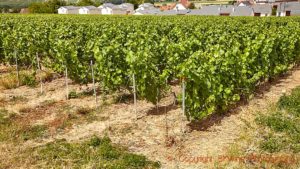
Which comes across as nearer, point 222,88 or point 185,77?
point 185,77

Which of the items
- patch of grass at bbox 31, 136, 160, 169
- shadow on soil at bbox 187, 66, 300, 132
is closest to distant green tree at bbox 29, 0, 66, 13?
shadow on soil at bbox 187, 66, 300, 132

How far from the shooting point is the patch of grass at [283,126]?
6.59 m

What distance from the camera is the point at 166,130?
745cm

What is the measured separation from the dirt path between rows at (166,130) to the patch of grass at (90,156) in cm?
31

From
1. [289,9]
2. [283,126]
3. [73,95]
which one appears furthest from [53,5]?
[283,126]

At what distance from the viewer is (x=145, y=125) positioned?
7.94 metres

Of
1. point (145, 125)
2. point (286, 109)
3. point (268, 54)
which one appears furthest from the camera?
point (268, 54)

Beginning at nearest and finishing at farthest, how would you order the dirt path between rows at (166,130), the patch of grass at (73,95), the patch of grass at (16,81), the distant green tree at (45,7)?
the dirt path between rows at (166,130) < the patch of grass at (73,95) < the patch of grass at (16,81) < the distant green tree at (45,7)

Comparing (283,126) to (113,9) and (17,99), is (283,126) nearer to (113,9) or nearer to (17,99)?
(17,99)

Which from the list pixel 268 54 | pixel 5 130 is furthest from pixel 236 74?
pixel 5 130

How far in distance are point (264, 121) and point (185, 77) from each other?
2.01 metres

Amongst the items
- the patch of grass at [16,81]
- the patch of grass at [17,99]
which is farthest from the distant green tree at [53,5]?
the patch of grass at [17,99]

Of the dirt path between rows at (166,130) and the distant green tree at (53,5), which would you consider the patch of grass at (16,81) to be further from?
the distant green tree at (53,5)

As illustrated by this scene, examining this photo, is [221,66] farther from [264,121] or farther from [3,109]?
[3,109]
